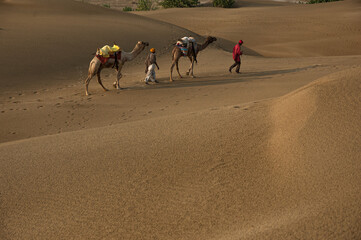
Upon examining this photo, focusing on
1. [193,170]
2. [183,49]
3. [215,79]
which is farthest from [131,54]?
[193,170]

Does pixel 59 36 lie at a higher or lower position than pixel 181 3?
lower

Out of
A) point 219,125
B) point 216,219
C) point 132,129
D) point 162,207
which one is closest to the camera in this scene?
point 216,219

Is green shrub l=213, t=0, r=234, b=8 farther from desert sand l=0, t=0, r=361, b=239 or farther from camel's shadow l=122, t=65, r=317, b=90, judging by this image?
desert sand l=0, t=0, r=361, b=239

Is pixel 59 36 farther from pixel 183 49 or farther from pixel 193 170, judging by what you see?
pixel 193 170

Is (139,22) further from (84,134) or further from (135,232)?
(135,232)

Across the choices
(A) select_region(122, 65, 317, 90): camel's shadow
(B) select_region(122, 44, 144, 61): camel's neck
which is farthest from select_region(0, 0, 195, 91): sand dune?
(A) select_region(122, 65, 317, 90): camel's shadow

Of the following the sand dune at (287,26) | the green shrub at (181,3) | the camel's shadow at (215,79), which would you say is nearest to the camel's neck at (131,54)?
the camel's shadow at (215,79)

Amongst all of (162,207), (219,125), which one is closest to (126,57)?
(219,125)

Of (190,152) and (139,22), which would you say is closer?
(190,152)

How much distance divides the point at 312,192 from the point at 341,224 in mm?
717

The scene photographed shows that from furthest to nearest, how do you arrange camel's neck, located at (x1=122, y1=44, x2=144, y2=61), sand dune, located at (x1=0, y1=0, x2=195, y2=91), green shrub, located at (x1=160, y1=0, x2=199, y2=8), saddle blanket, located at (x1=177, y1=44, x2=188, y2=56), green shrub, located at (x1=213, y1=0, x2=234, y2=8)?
green shrub, located at (x1=160, y1=0, x2=199, y2=8) < green shrub, located at (x1=213, y1=0, x2=234, y2=8) < sand dune, located at (x1=0, y1=0, x2=195, y2=91) < saddle blanket, located at (x1=177, y1=44, x2=188, y2=56) < camel's neck, located at (x1=122, y1=44, x2=144, y2=61)

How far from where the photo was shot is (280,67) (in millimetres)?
17266

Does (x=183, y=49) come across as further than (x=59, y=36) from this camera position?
No

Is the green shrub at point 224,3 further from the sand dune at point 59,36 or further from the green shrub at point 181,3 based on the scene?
the sand dune at point 59,36
